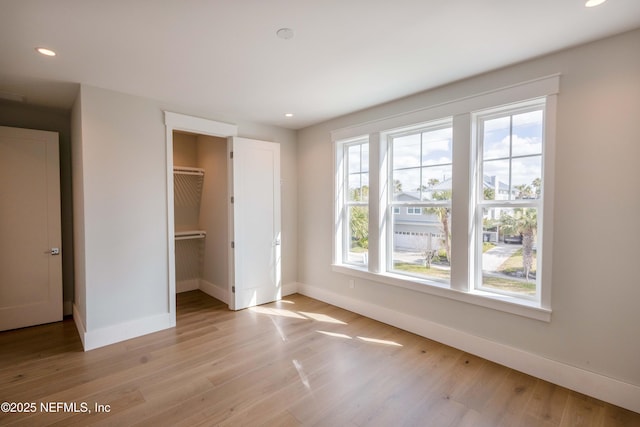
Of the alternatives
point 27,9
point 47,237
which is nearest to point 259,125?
point 27,9

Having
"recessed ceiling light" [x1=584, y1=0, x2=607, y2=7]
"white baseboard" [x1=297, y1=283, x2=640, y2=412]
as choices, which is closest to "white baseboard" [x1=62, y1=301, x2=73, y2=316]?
"white baseboard" [x1=297, y1=283, x2=640, y2=412]

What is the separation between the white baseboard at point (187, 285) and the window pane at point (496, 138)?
4.69m

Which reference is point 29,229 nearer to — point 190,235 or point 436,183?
point 190,235

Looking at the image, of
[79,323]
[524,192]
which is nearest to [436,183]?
[524,192]

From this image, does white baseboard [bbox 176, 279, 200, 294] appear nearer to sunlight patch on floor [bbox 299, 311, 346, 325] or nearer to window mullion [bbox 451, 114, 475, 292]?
sunlight patch on floor [bbox 299, 311, 346, 325]

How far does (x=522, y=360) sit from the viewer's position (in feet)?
8.35

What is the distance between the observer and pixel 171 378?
248 cm

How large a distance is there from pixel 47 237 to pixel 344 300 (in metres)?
→ 3.84

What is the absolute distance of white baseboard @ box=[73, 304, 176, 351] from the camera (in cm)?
299

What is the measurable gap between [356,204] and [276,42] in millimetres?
2375

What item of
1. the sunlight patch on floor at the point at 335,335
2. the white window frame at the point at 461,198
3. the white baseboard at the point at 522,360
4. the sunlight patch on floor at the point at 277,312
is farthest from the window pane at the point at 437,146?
the sunlight patch on floor at the point at 277,312

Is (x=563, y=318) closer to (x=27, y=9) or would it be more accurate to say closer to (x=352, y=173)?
(x=352, y=173)

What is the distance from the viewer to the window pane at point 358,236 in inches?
159

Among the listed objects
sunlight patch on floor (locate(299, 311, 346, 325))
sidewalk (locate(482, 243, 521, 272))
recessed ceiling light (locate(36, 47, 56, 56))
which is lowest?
sunlight patch on floor (locate(299, 311, 346, 325))
